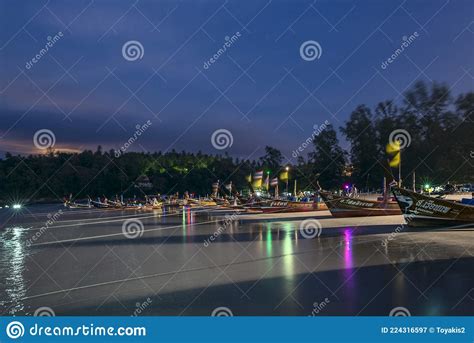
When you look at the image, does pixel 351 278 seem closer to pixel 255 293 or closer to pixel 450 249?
pixel 255 293

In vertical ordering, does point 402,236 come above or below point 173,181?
below

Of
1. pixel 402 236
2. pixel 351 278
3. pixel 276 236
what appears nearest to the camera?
pixel 351 278

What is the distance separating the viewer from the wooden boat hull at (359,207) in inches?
1144

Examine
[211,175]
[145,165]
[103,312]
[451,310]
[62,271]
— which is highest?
[145,165]

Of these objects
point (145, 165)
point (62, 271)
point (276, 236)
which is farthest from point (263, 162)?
point (62, 271)

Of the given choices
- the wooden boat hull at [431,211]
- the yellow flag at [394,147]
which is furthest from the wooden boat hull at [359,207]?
the wooden boat hull at [431,211]

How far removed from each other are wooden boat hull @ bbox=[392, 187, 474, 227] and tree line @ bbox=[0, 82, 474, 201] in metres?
3.17

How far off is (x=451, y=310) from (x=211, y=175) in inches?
4879

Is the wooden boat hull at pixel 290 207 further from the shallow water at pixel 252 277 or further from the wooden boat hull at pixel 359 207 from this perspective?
the shallow water at pixel 252 277

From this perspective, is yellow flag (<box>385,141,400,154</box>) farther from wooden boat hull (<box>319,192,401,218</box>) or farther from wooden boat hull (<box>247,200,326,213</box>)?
wooden boat hull (<box>247,200,326,213</box>)

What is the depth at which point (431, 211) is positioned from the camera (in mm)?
20094

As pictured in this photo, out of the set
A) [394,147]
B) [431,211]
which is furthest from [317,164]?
[431,211]

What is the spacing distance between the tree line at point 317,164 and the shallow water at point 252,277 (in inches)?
445

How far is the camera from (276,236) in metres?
19.3
